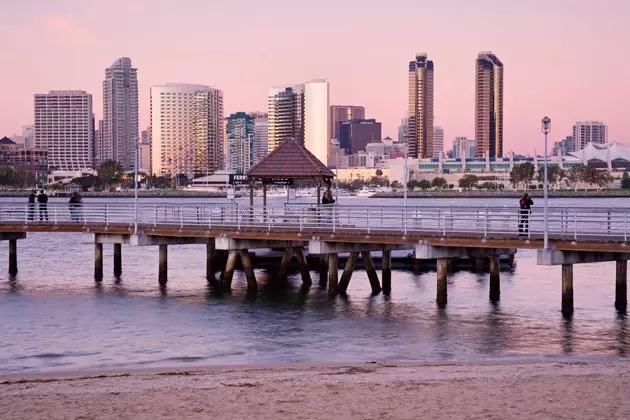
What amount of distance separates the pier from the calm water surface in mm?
1136

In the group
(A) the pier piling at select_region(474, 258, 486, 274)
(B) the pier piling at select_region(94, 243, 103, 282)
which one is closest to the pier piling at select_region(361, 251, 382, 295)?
(A) the pier piling at select_region(474, 258, 486, 274)

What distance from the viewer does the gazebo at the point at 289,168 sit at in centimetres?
4838

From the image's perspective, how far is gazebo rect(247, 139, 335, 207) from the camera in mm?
48375

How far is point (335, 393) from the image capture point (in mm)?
20172

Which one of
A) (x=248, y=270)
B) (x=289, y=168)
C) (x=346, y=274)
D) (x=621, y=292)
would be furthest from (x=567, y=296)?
(x=289, y=168)

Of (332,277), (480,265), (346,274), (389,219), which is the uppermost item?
(389,219)

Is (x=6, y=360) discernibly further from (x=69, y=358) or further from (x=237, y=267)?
(x=237, y=267)

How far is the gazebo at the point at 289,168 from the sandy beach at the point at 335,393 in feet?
79.8

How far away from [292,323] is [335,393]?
16190 mm

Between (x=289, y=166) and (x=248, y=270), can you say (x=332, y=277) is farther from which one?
(x=289, y=166)

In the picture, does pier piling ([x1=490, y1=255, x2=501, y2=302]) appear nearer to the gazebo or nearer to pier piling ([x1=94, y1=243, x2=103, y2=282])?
the gazebo

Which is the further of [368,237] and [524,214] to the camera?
[368,237]

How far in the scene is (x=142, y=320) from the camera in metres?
37.5

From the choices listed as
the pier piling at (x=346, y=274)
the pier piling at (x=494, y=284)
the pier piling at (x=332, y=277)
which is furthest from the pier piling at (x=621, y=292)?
the pier piling at (x=332, y=277)
